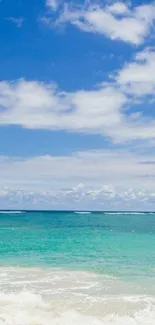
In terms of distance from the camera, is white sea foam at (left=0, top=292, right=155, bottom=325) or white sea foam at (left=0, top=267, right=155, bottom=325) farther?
white sea foam at (left=0, top=267, right=155, bottom=325)

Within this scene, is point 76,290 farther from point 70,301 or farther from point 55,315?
point 55,315

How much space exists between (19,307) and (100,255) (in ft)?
70.1

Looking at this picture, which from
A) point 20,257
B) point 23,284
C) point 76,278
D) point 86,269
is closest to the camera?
point 23,284

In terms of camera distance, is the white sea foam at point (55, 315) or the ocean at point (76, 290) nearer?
the white sea foam at point (55, 315)

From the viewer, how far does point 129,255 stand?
128 ft

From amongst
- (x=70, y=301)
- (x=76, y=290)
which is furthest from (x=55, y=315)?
(x=76, y=290)

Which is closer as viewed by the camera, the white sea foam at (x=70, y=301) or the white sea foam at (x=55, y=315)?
the white sea foam at (x=55, y=315)

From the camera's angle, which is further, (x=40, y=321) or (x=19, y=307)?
(x=19, y=307)

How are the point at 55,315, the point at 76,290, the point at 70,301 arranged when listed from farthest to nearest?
the point at 76,290
the point at 70,301
the point at 55,315

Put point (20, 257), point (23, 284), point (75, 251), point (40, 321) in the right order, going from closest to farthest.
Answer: point (40, 321)
point (23, 284)
point (20, 257)
point (75, 251)

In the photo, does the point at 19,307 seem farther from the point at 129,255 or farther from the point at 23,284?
the point at 129,255

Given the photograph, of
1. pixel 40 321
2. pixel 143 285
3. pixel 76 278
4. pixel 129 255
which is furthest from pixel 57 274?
pixel 129 255

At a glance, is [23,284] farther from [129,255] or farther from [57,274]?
[129,255]

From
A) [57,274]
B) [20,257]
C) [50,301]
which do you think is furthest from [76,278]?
[20,257]
